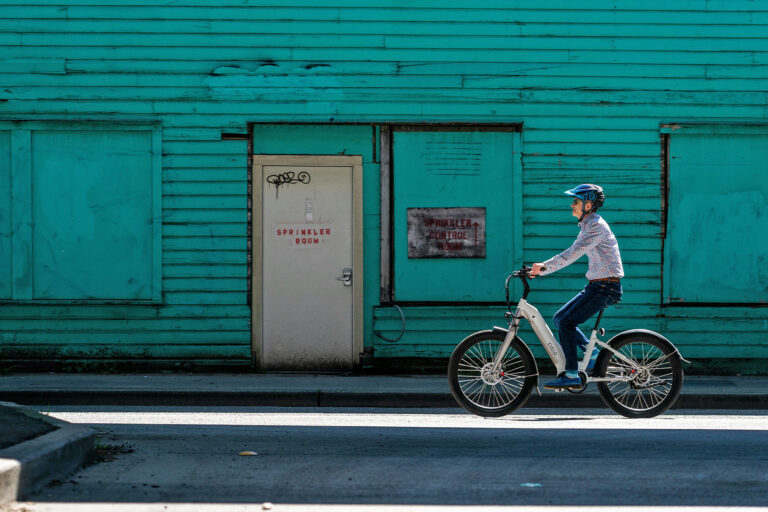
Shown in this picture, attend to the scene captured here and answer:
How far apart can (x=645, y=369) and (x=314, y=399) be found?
130 inches

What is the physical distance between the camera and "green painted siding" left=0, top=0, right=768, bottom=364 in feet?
39.8

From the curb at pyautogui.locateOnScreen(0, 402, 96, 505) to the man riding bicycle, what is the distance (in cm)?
374

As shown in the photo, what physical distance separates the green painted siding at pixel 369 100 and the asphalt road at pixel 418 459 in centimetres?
277

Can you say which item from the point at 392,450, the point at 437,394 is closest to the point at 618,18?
the point at 437,394

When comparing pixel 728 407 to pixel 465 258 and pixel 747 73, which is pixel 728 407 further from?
pixel 747 73

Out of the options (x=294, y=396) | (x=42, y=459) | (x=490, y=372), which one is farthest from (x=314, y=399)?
(x=42, y=459)

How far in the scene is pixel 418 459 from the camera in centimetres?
699

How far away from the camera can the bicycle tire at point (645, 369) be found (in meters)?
8.41

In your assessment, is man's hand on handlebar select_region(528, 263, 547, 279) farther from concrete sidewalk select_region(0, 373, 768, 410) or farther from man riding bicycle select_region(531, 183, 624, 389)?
concrete sidewalk select_region(0, 373, 768, 410)

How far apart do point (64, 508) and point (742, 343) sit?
906 centimetres

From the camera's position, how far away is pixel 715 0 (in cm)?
1231

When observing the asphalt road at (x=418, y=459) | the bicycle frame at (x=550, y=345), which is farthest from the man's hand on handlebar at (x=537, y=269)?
the asphalt road at (x=418, y=459)

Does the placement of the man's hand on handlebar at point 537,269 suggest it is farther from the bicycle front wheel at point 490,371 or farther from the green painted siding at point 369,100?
the green painted siding at point 369,100

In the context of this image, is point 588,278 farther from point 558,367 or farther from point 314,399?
point 314,399
